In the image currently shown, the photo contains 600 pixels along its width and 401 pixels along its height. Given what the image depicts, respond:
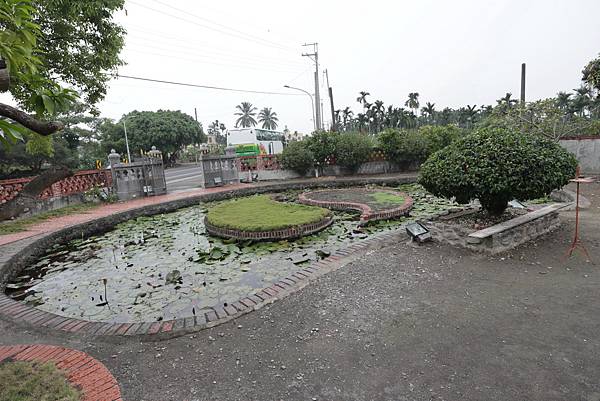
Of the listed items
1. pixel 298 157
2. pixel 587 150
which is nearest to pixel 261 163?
pixel 298 157

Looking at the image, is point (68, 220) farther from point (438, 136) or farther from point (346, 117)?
point (346, 117)

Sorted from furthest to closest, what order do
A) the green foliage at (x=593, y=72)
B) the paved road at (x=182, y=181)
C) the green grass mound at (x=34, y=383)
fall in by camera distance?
the paved road at (x=182, y=181) < the green foliage at (x=593, y=72) < the green grass mound at (x=34, y=383)

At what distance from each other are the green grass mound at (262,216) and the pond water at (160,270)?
0.37 m

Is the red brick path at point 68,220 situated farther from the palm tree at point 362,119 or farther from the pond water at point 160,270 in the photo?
the palm tree at point 362,119

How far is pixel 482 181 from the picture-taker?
4.79 meters

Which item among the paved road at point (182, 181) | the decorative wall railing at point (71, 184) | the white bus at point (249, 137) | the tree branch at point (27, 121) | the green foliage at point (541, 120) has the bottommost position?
the paved road at point (182, 181)

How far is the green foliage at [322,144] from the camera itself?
15.7 m

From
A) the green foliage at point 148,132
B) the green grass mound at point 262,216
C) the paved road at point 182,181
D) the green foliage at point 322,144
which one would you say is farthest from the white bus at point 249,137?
the green grass mound at point 262,216

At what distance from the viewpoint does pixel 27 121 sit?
155 cm

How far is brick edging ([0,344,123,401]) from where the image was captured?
225 centimetres

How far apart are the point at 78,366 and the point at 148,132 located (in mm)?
34433

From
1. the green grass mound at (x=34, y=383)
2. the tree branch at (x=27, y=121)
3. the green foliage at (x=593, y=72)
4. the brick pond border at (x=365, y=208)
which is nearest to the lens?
the tree branch at (x=27, y=121)

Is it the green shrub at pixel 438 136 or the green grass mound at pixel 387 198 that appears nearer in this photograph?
the green grass mound at pixel 387 198

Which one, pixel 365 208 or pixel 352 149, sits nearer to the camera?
pixel 365 208
